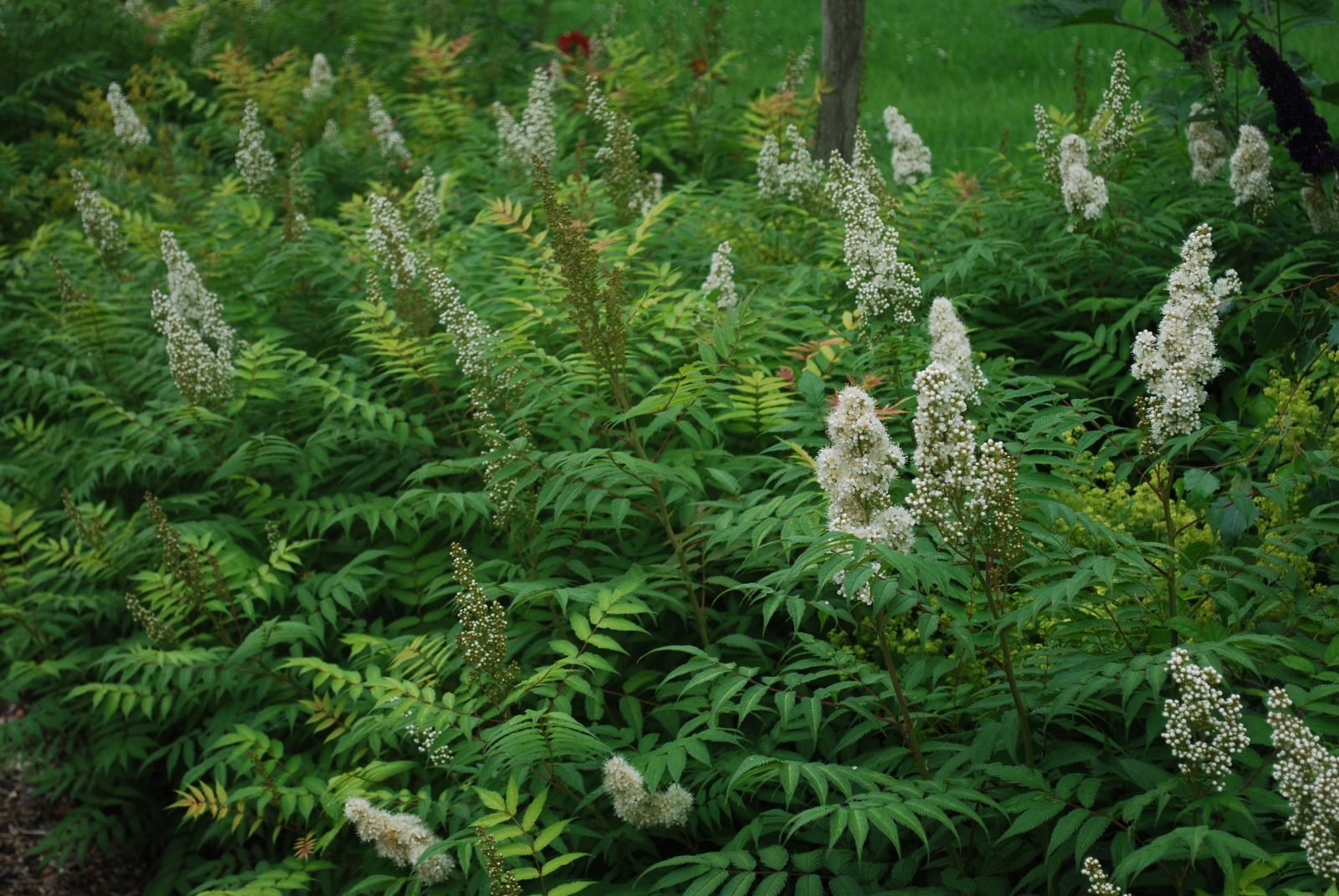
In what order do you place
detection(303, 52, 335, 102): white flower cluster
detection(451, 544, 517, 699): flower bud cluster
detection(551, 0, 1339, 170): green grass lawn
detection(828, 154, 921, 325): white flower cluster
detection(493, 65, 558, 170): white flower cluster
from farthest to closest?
1. detection(303, 52, 335, 102): white flower cluster
2. detection(551, 0, 1339, 170): green grass lawn
3. detection(493, 65, 558, 170): white flower cluster
4. detection(828, 154, 921, 325): white flower cluster
5. detection(451, 544, 517, 699): flower bud cluster

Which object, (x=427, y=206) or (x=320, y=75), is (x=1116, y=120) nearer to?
(x=427, y=206)

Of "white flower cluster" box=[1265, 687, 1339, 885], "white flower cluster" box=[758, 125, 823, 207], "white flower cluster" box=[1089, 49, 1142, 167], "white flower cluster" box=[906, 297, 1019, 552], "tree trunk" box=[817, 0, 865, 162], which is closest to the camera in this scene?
"white flower cluster" box=[1265, 687, 1339, 885]

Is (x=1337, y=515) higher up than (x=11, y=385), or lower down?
higher up

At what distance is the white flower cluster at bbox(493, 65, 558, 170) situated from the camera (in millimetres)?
7336

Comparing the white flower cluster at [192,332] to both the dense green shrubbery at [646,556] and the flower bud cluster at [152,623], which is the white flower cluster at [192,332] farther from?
the flower bud cluster at [152,623]

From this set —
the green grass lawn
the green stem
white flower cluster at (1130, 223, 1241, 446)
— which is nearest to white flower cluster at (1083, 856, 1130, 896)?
the green stem

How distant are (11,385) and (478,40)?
6838 mm

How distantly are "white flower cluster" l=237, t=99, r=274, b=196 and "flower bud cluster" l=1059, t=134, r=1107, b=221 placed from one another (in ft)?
16.5

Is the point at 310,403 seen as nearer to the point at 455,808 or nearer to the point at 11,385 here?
the point at 11,385

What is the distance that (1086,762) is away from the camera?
3418 millimetres

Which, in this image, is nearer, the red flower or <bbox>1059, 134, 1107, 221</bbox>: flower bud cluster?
<bbox>1059, 134, 1107, 221</bbox>: flower bud cluster

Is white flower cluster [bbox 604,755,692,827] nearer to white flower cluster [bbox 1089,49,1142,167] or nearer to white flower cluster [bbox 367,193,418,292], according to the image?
white flower cluster [bbox 367,193,418,292]

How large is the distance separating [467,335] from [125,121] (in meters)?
5.82

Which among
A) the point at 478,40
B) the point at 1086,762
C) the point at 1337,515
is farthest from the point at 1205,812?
the point at 478,40
